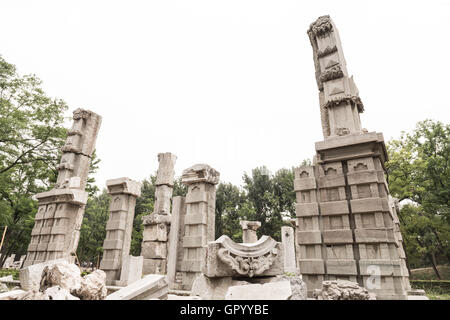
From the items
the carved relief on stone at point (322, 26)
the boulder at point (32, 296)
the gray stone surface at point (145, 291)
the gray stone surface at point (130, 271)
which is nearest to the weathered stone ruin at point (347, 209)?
the carved relief on stone at point (322, 26)

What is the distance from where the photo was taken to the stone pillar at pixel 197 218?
7719 mm

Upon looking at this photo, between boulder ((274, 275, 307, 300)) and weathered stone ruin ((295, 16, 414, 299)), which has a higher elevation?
weathered stone ruin ((295, 16, 414, 299))

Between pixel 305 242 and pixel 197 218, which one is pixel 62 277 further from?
pixel 305 242

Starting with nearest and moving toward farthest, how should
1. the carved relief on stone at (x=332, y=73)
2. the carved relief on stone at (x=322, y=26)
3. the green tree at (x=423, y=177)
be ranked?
the carved relief on stone at (x=332, y=73)
the carved relief on stone at (x=322, y=26)
the green tree at (x=423, y=177)

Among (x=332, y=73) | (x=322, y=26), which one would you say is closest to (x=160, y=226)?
(x=332, y=73)

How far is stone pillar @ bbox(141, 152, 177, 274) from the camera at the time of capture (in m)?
12.1

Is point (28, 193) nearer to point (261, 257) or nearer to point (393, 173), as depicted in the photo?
point (261, 257)

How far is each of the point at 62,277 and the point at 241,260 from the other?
3023 mm

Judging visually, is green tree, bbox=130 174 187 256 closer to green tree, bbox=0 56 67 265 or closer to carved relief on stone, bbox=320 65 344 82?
green tree, bbox=0 56 67 265

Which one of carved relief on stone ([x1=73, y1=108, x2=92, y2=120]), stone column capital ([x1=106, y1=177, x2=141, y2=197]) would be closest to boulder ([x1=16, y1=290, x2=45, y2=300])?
stone column capital ([x1=106, y1=177, x2=141, y2=197])

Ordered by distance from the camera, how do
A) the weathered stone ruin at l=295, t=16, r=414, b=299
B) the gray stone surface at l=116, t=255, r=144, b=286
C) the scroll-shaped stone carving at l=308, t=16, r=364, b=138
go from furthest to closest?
the gray stone surface at l=116, t=255, r=144, b=286
the scroll-shaped stone carving at l=308, t=16, r=364, b=138
the weathered stone ruin at l=295, t=16, r=414, b=299

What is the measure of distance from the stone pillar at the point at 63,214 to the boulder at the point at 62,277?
7102 millimetres

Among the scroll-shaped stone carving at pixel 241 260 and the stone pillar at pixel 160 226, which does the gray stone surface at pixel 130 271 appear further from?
the scroll-shaped stone carving at pixel 241 260

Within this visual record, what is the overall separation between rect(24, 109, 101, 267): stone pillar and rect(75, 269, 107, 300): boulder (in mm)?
7367
